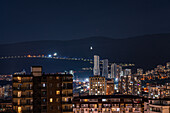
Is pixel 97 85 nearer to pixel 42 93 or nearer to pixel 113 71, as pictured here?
pixel 42 93

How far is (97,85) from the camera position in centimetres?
6600

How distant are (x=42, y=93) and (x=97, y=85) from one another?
4322cm

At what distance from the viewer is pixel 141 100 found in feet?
114

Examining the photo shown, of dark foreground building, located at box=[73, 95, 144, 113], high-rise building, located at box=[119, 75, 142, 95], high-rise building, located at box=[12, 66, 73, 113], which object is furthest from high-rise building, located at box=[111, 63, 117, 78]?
high-rise building, located at box=[12, 66, 73, 113]

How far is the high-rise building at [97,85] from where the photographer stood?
64750 millimetres

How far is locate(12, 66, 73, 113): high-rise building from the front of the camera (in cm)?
2306

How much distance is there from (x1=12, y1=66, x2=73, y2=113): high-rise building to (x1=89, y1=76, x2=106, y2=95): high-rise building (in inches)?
1622

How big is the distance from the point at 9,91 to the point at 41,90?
5455cm

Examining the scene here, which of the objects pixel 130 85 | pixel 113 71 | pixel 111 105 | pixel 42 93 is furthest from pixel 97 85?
pixel 113 71

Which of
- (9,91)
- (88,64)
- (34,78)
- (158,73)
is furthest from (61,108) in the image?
(88,64)

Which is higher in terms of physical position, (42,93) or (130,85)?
(130,85)

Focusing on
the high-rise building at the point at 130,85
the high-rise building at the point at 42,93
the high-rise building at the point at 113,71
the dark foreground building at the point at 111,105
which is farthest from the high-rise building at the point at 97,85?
the high-rise building at the point at 113,71

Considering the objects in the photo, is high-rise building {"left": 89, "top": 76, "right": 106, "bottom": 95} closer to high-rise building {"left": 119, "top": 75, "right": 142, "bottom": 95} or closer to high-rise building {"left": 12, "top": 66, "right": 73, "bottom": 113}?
high-rise building {"left": 119, "top": 75, "right": 142, "bottom": 95}

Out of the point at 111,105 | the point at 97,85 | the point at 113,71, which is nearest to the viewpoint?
the point at 111,105
